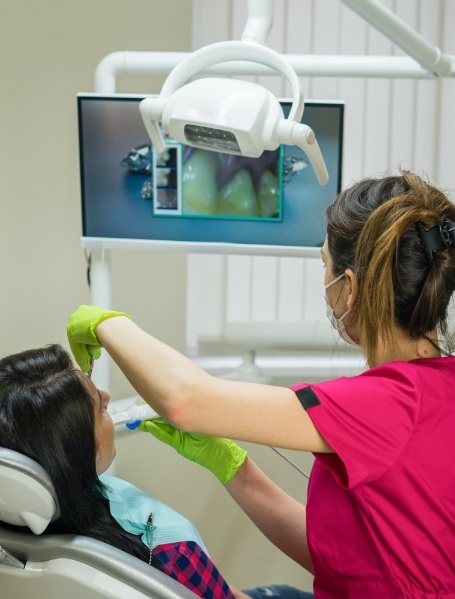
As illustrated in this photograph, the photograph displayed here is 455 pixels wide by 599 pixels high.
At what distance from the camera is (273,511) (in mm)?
1621

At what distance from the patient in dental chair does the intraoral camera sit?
442 mm

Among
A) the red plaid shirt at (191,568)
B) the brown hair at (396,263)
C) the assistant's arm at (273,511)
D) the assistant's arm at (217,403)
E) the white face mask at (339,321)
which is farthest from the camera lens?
the assistant's arm at (273,511)

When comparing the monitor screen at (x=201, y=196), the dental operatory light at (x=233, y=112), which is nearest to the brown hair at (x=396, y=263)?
the dental operatory light at (x=233, y=112)

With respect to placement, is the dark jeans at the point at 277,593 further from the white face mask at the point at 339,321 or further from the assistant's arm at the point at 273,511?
the white face mask at the point at 339,321

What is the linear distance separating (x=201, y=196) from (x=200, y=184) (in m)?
0.03

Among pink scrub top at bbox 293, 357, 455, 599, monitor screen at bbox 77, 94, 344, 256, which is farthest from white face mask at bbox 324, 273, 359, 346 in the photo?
monitor screen at bbox 77, 94, 344, 256

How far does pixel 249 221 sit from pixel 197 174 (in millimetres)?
179

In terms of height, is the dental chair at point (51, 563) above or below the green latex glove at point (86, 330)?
below

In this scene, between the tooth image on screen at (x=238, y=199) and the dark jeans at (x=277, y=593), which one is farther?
the tooth image on screen at (x=238, y=199)

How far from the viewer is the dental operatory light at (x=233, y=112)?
123 cm

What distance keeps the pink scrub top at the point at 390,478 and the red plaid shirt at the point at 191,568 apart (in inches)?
11.2

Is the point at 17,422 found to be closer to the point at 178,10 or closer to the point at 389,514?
the point at 389,514

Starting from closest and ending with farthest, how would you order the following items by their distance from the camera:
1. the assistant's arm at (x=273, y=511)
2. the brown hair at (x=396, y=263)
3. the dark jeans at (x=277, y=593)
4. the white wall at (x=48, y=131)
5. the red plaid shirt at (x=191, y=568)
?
the brown hair at (x=396, y=263)
the red plaid shirt at (x=191, y=568)
the assistant's arm at (x=273, y=511)
the dark jeans at (x=277, y=593)
the white wall at (x=48, y=131)

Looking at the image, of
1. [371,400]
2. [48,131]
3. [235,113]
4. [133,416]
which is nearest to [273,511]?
[133,416]
